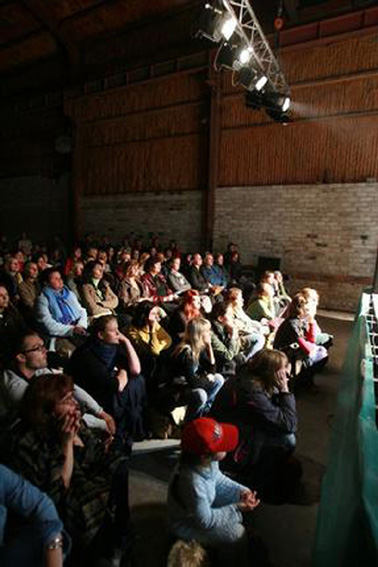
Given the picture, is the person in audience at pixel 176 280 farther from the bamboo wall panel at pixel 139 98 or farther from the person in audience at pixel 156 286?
the bamboo wall panel at pixel 139 98

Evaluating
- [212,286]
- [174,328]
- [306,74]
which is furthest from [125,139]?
[174,328]

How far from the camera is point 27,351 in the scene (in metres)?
2.08

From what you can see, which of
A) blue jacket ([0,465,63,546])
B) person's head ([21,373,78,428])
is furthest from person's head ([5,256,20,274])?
blue jacket ([0,465,63,546])

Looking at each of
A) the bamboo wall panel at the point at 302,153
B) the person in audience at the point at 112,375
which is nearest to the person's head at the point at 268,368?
the person in audience at the point at 112,375

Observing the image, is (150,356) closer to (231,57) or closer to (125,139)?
(231,57)

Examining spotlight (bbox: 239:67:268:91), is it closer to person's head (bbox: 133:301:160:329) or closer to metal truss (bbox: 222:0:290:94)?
metal truss (bbox: 222:0:290:94)

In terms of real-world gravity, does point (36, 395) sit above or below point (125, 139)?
below

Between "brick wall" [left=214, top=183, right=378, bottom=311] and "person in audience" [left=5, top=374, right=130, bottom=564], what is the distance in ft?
23.8

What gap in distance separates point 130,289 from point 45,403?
12.0 feet

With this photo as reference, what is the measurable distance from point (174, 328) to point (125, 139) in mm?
8392

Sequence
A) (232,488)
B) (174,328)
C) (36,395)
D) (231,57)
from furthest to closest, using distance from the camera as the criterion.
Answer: (231,57) < (174,328) < (232,488) < (36,395)

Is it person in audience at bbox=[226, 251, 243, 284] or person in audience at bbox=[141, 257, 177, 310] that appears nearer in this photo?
person in audience at bbox=[141, 257, 177, 310]

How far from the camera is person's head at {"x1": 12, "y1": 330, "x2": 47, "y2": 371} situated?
2066 millimetres

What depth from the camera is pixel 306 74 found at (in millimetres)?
7844
